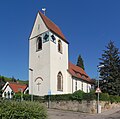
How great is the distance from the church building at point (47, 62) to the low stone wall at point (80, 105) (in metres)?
4.28

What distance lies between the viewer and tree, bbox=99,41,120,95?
4359 cm

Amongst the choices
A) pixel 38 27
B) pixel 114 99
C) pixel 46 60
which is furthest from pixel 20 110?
pixel 38 27

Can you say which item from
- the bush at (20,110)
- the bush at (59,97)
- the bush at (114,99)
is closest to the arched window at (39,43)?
the bush at (59,97)

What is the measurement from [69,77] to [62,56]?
394 centimetres

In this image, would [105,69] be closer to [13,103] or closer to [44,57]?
[44,57]

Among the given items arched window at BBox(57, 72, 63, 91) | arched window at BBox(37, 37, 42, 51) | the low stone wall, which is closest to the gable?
arched window at BBox(37, 37, 42, 51)

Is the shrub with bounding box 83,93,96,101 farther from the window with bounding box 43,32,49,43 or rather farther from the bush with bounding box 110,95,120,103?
the window with bounding box 43,32,49,43

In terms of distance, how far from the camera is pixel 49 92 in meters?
38.0

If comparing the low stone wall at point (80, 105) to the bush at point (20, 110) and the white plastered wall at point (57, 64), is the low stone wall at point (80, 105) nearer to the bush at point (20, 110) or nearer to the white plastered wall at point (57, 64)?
the white plastered wall at point (57, 64)

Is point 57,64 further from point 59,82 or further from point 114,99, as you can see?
point 114,99

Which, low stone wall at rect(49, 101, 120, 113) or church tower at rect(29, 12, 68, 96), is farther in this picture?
church tower at rect(29, 12, 68, 96)

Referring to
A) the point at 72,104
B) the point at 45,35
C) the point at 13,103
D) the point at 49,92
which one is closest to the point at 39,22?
the point at 45,35

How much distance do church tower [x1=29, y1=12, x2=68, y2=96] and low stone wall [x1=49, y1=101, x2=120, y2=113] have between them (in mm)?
4632

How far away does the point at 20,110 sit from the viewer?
10.5 meters
